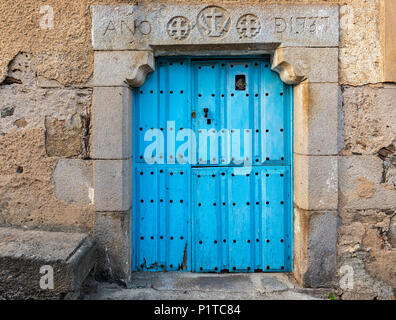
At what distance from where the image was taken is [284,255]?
2895mm

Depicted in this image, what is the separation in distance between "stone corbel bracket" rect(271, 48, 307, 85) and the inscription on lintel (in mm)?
97

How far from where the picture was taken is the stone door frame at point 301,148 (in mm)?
2619

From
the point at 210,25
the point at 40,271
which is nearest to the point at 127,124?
the point at 210,25

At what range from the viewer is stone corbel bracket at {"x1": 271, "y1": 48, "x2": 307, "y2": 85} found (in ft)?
8.56

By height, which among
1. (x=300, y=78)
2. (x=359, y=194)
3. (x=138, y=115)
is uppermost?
(x=300, y=78)

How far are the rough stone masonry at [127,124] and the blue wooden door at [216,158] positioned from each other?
0.21 m

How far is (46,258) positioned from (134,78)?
1.44 meters

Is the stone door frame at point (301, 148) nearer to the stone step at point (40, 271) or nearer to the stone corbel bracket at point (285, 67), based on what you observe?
the stone corbel bracket at point (285, 67)

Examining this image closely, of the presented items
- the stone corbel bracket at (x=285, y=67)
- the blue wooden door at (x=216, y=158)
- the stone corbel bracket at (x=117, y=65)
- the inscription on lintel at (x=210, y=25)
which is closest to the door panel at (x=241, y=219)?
the blue wooden door at (x=216, y=158)

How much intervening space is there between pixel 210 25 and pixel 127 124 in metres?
1.02

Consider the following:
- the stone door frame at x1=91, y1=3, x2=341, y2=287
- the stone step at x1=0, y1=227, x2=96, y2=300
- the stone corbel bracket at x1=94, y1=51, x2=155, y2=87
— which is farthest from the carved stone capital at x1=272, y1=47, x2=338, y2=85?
the stone step at x1=0, y1=227, x2=96, y2=300

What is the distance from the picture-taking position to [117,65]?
104 inches

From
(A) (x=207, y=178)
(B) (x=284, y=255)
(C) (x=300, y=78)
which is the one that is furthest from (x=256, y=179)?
(C) (x=300, y=78)

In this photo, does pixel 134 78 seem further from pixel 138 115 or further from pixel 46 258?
pixel 46 258
